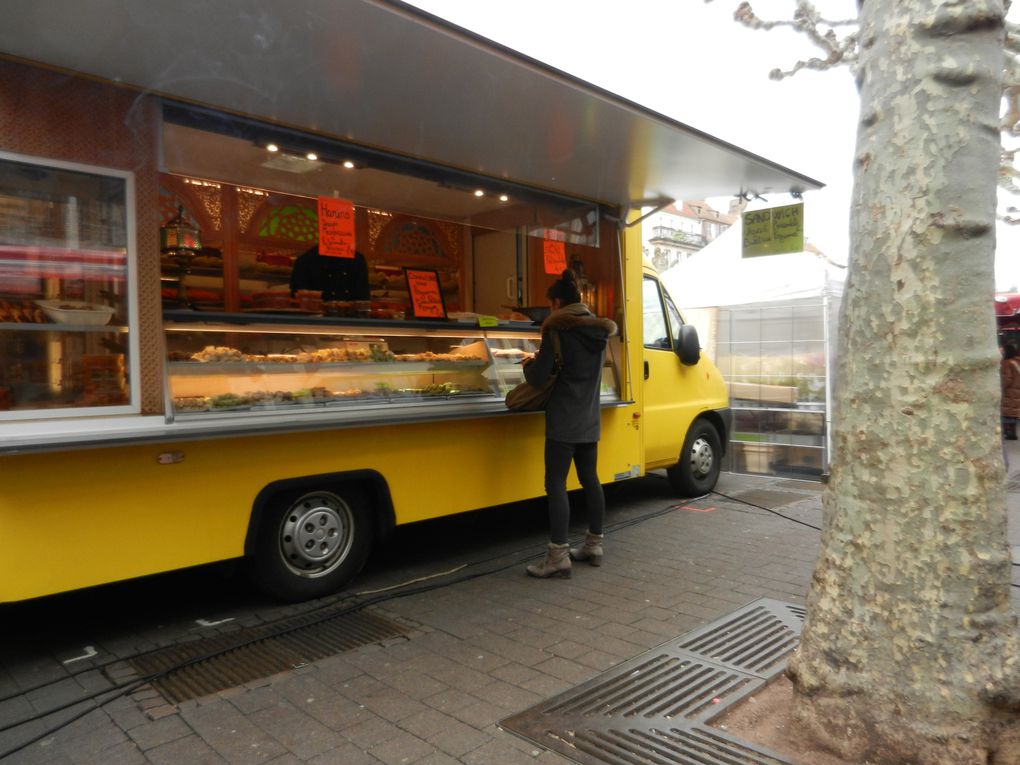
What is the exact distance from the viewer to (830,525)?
2.85 m

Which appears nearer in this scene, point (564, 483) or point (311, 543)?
point (311, 543)

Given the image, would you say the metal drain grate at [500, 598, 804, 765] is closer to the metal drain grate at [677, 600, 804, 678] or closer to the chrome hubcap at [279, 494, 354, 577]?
the metal drain grate at [677, 600, 804, 678]

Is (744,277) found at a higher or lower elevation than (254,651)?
higher

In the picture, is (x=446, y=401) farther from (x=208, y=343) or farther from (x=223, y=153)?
(x=223, y=153)

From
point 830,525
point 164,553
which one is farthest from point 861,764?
point 164,553

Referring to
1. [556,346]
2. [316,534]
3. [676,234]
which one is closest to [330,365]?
[316,534]

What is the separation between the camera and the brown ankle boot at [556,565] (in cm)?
507

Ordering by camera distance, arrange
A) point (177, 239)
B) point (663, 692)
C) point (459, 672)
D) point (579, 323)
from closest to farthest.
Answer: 1. point (663, 692)
2. point (459, 672)
3. point (579, 323)
4. point (177, 239)

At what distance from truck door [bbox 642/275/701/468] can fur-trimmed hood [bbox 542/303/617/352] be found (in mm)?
1842

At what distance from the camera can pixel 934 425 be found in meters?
2.56

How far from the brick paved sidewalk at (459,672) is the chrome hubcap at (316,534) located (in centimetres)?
39

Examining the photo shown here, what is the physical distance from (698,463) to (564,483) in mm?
3179

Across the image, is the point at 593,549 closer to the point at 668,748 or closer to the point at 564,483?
the point at 564,483

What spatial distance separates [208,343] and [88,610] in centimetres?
170
